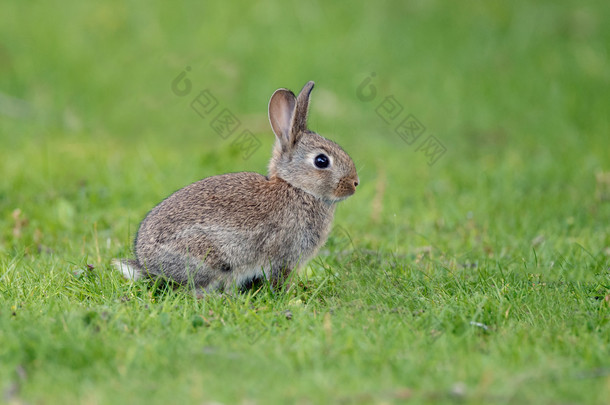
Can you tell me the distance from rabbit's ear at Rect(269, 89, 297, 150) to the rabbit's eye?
1.07 ft

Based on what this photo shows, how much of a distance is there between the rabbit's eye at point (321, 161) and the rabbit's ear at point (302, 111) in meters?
0.32

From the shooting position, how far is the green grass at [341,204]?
15.1 feet

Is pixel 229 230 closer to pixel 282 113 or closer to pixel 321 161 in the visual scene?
pixel 321 161

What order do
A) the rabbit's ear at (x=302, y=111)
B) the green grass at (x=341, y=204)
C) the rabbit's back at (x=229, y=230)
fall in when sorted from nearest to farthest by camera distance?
the green grass at (x=341, y=204), the rabbit's back at (x=229, y=230), the rabbit's ear at (x=302, y=111)

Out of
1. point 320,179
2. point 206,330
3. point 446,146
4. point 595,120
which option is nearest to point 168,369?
point 206,330

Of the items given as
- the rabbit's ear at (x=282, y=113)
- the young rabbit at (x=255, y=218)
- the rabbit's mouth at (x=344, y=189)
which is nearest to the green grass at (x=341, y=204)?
the young rabbit at (x=255, y=218)

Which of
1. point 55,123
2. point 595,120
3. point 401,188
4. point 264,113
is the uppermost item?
point 595,120

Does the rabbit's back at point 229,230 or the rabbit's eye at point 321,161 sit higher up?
the rabbit's eye at point 321,161

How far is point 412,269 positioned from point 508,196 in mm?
3860

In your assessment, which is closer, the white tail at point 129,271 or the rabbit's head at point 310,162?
the white tail at point 129,271

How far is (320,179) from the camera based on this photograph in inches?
268

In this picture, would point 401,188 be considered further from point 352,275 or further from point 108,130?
point 108,130

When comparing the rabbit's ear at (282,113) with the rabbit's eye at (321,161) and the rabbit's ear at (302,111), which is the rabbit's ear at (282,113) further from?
the rabbit's eye at (321,161)

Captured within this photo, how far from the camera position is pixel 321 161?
6848mm
